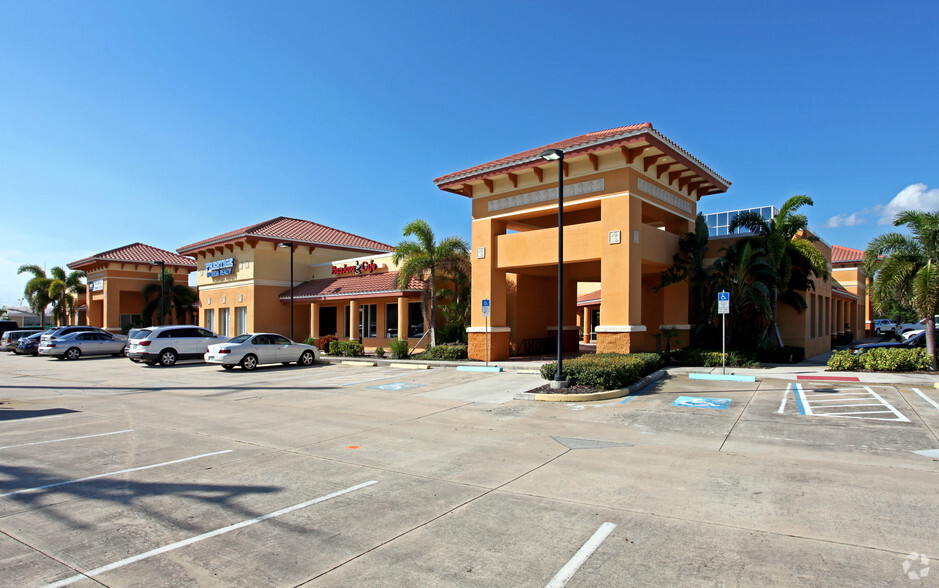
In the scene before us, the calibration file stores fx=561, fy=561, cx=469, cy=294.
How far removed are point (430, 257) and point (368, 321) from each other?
23.2 feet

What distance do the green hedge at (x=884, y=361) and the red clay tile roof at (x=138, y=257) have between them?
43478 millimetres

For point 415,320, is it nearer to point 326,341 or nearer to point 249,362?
point 326,341

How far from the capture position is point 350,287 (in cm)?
3050

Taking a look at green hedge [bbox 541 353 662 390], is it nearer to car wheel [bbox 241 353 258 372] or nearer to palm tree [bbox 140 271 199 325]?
car wheel [bbox 241 353 258 372]

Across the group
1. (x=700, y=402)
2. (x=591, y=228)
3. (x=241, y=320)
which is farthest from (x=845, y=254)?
(x=241, y=320)

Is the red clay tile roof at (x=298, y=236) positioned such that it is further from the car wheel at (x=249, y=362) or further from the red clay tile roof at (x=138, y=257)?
the car wheel at (x=249, y=362)

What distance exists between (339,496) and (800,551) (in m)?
4.43

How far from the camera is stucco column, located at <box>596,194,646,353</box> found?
18656 mm

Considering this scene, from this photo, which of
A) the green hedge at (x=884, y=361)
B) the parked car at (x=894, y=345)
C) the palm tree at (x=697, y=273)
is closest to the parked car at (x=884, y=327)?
the parked car at (x=894, y=345)

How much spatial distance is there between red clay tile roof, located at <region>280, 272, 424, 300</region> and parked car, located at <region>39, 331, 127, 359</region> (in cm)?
991

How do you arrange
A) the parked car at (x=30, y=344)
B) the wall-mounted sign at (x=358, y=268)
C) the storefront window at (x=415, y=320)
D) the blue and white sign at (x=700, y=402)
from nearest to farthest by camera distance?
the blue and white sign at (x=700, y=402)
the storefront window at (x=415, y=320)
the wall-mounted sign at (x=358, y=268)
the parked car at (x=30, y=344)

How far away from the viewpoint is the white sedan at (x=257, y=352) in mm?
22375

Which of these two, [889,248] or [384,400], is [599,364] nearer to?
[384,400]

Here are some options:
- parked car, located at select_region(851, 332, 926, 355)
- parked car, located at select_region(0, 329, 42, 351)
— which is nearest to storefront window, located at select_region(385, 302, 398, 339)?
parked car, located at select_region(851, 332, 926, 355)
